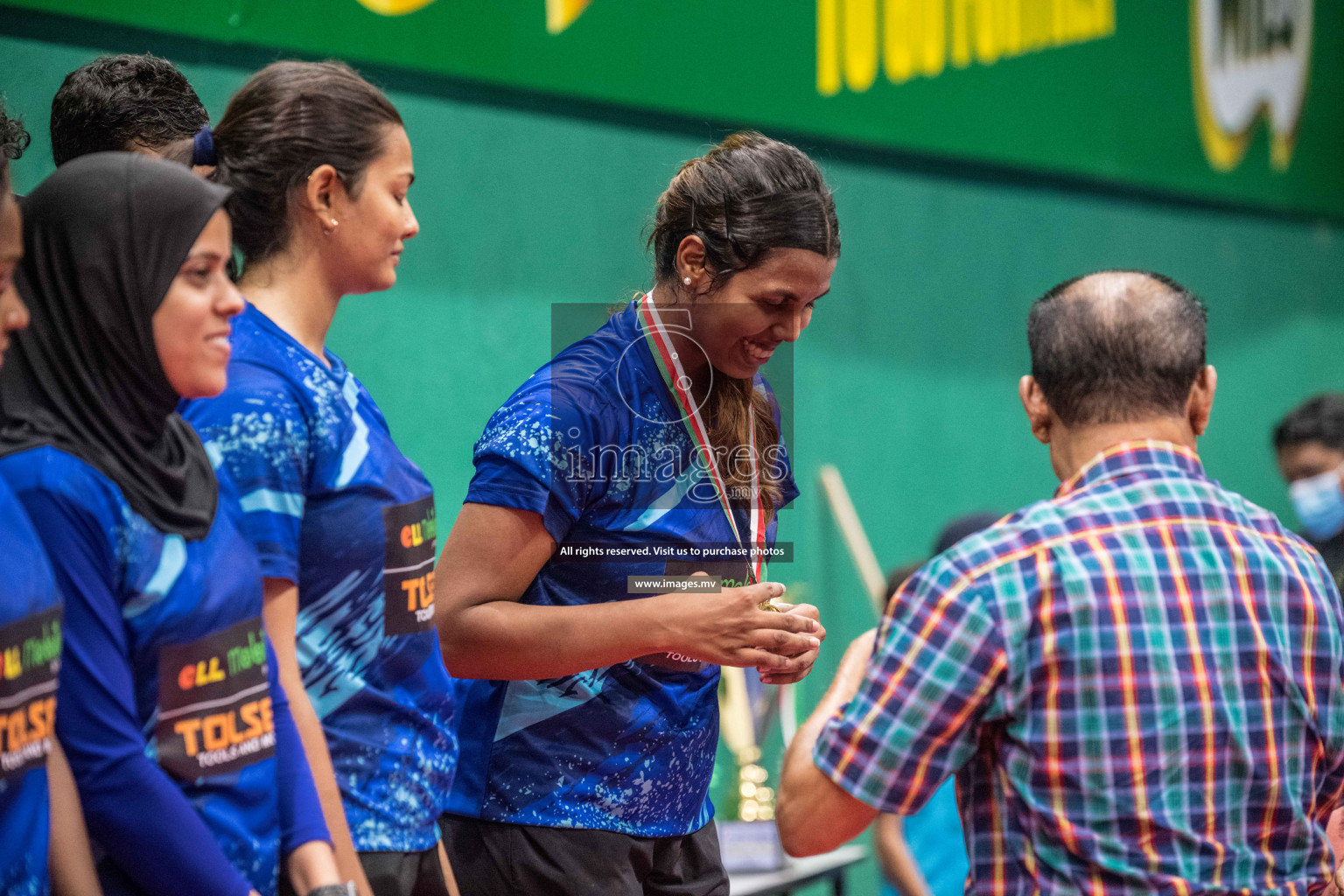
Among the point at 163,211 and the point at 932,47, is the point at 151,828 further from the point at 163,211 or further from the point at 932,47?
the point at 932,47

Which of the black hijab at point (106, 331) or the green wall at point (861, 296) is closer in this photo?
the black hijab at point (106, 331)

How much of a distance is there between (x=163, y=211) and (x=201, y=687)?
1.43ft

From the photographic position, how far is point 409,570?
4.91 ft

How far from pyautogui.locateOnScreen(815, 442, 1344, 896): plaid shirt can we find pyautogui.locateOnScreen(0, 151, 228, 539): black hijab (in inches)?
29.2

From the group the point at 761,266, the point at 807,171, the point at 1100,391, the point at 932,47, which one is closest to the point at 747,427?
the point at 761,266

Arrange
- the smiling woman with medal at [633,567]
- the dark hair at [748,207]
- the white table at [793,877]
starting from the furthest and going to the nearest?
1. the white table at [793,877]
2. the dark hair at [748,207]
3. the smiling woman with medal at [633,567]

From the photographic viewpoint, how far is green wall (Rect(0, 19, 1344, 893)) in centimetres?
329

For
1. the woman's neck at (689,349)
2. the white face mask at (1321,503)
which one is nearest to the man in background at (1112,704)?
the woman's neck at (689,349)

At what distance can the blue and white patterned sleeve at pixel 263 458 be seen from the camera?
52.1 inches

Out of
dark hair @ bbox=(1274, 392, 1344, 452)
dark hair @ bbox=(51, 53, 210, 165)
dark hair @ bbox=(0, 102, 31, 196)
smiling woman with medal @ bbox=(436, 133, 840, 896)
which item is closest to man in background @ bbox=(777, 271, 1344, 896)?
smiling woman with medal @ bbox=(436, 133, 840, 896)

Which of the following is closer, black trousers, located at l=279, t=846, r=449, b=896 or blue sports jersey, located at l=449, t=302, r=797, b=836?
black trousers, located at l=279, t=846, r=449, b=896

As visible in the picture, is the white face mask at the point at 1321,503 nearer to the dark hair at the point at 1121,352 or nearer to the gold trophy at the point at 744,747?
the gold trophy at the point at 744,747

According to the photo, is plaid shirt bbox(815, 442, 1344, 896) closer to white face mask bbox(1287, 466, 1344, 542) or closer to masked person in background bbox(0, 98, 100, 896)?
masked person in background bbox(0, 98, 100, 896)

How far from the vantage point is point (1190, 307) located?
1.55 metres
